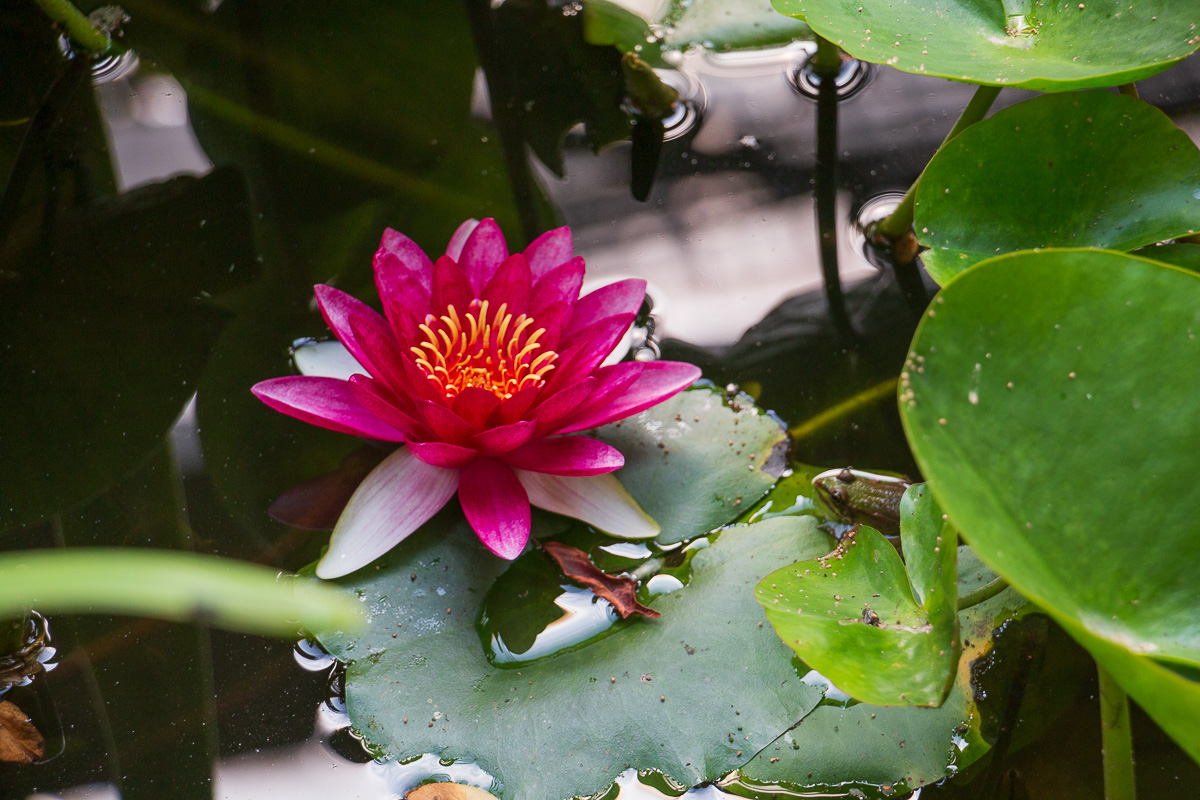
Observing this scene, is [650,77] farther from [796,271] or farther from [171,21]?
[171,21]

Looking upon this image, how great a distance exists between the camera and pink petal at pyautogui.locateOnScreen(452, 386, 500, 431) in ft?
3.18

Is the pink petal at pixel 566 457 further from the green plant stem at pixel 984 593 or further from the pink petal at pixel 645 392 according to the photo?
the green plant stem at pixel 984 593

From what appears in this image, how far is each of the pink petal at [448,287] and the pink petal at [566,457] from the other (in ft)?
0.70

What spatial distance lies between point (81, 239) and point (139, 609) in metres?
0.70

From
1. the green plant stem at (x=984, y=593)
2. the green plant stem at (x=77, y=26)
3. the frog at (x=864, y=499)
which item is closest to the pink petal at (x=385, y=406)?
the frog at (x=864, y=499)

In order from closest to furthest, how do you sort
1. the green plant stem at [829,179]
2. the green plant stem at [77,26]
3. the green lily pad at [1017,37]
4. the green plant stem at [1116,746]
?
the green plant stem at [1116,746]
the green lily pad at [1017,37]
the green plant stem at [829,179]
the green plant stem at [77,26]

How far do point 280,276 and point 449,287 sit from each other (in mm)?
427

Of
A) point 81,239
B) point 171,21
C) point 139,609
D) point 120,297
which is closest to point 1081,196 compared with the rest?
point 139,609

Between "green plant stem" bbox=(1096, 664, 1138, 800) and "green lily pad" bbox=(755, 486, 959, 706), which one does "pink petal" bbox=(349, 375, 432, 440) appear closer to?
"green lily pad" bbox=(755, 486, 959, 706)

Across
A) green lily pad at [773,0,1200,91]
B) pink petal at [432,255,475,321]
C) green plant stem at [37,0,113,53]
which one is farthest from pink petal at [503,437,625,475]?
green plant stem at [37,0,113,53]

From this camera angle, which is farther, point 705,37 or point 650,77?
point 705,37

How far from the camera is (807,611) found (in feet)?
2.77

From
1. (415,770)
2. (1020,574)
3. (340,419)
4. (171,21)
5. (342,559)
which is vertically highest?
(171,21)

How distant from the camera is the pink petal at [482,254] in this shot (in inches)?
46.4
